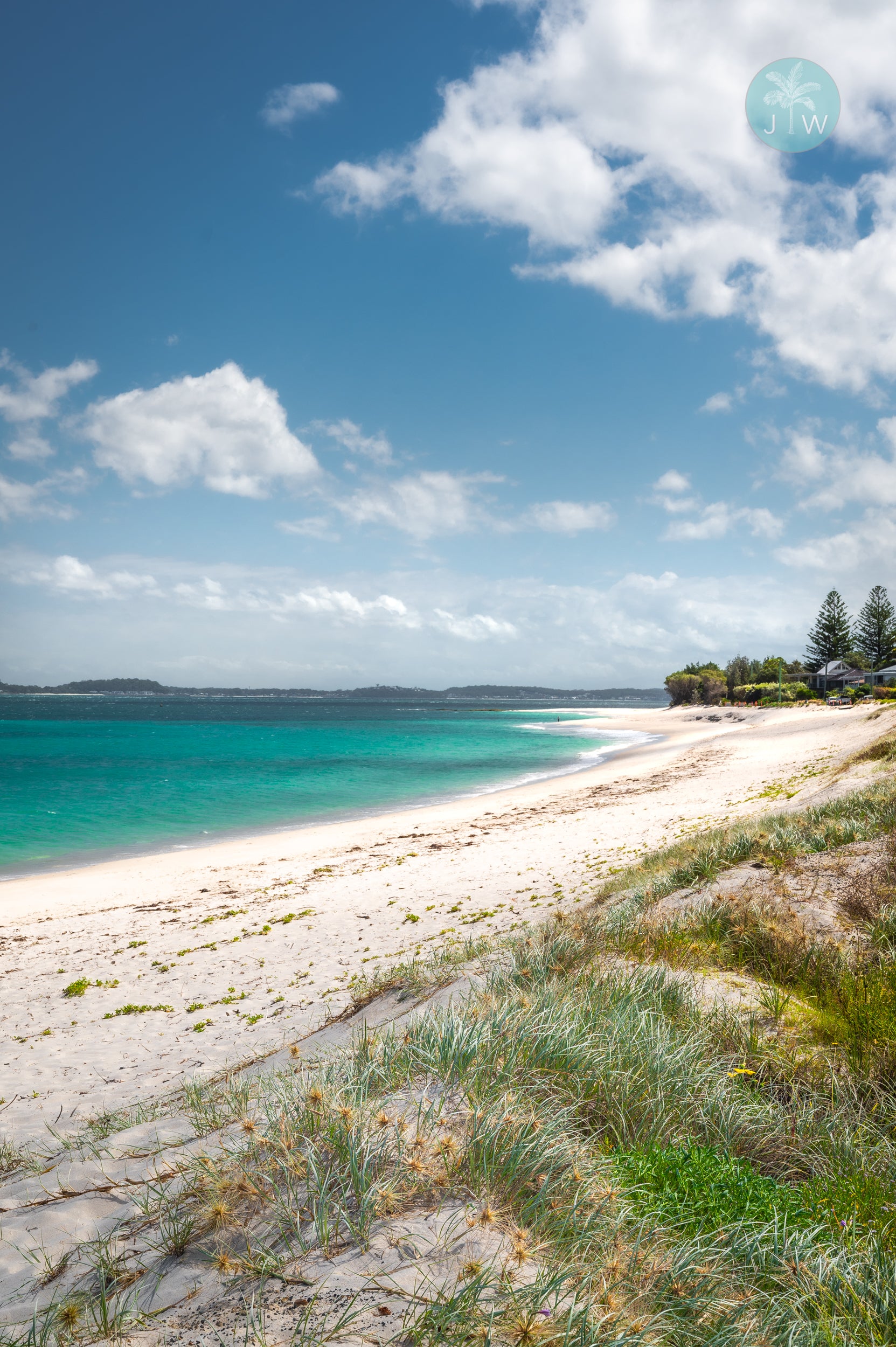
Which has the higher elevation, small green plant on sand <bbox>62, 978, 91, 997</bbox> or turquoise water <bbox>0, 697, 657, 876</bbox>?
small green plant on sand <bbox>62, 978, 91, 997</bbox>

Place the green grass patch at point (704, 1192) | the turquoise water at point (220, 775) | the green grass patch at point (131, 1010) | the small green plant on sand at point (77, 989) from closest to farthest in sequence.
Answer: the green grass patch at point (704, 1192) < the green grass patch at point (131, 1010) < the small green plant on sand at point (77, 989) < the turquoise water at point (220, 775)

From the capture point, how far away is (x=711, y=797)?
20.1 meters

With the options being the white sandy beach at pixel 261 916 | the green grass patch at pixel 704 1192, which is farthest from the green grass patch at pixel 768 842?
the green grass patch at pixel 704 1192

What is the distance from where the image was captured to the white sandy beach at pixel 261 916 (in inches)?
260

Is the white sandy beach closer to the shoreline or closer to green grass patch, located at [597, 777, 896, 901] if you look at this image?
the shoreline

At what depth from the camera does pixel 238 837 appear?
69.1ft

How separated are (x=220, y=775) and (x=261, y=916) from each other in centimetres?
2657

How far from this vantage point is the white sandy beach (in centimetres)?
661

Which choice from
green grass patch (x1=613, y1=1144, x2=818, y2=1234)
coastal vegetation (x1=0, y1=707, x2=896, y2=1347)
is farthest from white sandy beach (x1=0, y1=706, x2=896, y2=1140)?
green grass patch (x1=613, y1=1144, x2=818, y2=1234)

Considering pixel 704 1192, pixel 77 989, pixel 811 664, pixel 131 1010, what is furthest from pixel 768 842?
pixel 811 664

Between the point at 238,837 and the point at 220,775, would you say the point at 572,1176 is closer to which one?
the point at 238,837

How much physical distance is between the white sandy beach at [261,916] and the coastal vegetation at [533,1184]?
7.17 feet

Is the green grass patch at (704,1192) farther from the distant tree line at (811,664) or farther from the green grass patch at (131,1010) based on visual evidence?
the distant tree line at (811,664)

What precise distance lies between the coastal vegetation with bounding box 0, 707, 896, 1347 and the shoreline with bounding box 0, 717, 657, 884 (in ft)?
43.0
